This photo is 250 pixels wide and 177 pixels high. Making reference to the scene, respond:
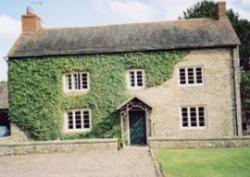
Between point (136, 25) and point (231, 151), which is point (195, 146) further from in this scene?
point (136, 25)

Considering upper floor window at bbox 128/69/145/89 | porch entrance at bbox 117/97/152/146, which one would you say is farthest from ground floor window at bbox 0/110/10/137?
upper floor window at bbox 128/69/145/89

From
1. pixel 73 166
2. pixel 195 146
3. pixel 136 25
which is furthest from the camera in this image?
pixel 136 25

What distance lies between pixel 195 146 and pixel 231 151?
254 cm

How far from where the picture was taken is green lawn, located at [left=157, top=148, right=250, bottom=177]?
17.1 m

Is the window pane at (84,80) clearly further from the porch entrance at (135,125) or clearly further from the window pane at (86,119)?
the porch entrance at (135,125)

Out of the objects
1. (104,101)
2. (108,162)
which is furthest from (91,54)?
(108,162)

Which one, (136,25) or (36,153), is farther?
(136,25)

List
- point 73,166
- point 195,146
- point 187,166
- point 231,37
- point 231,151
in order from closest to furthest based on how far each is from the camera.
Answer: point 187,166 < point 73,166 < point 231,151 < point 195,146 < point 231,37

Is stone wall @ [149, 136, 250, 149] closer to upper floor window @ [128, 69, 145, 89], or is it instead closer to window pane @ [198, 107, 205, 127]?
window pane @ [198, 107, 205, 127]

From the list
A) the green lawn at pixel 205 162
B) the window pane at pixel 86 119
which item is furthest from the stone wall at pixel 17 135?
the green lawn at pixel 205 162

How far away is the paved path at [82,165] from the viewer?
18609 millimetres

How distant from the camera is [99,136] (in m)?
31.0

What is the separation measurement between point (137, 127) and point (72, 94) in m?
5.18

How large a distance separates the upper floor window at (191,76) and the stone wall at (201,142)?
5.92m
